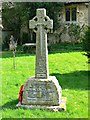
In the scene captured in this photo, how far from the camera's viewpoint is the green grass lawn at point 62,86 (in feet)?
26.9

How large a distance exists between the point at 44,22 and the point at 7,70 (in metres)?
6.13

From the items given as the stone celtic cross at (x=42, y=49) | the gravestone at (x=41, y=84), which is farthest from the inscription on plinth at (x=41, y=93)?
the stone celtic cross at (x=42, y=49)

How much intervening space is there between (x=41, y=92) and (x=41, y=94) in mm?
53

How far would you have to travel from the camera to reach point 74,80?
12664 millimetres

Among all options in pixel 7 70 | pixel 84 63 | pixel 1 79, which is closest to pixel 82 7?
pixel 84 63

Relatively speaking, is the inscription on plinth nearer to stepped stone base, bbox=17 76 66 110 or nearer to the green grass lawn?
stepped stone base, bbox=17 76 66 110

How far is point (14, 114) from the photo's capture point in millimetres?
8109

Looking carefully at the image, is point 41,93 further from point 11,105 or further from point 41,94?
point 11,105

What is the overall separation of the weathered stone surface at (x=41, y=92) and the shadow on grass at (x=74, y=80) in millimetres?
2582

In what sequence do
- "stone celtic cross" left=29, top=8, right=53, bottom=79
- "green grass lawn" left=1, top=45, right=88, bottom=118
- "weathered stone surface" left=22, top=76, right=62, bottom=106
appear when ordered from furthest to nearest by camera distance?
"stone celtic cross" left=29, top=8, right=53, bottom=79 < "weathered stone surface" left=22, top=76, right=62, bottom=106 < "green grass lawn" left=1, top=45, right=88, bottom=118

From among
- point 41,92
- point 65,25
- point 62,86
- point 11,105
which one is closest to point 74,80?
point 62,86

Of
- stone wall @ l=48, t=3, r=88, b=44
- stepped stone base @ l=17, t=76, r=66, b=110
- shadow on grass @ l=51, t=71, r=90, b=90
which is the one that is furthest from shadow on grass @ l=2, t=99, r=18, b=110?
stone wall @ l=48, t=3, r=88, b=44

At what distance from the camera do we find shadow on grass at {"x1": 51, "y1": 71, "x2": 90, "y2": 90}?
11.5 metres

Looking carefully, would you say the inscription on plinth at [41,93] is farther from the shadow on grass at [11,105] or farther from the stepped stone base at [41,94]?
the shadow on grass at [11,105]
